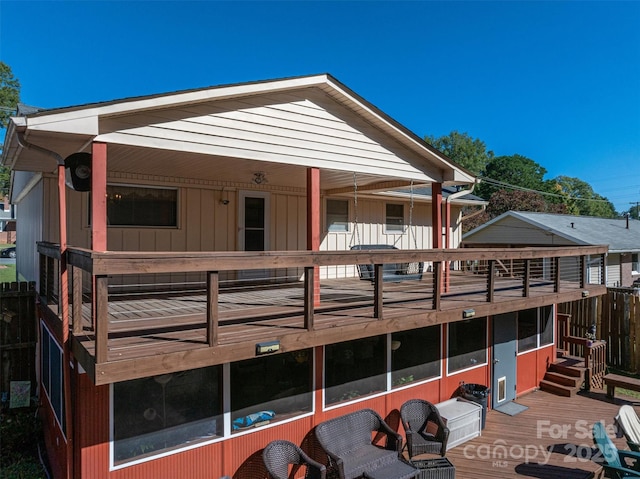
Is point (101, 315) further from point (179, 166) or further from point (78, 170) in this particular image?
point (179, 166)

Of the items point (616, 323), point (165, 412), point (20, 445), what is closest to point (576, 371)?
point (616, 323)

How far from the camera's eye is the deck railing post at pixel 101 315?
3.03m

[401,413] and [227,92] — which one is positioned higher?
[227,92]

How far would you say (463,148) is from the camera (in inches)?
2015

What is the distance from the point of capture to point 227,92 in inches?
202

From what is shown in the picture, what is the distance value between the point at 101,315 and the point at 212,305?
91 centimetres

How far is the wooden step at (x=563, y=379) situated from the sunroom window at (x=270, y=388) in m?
7.29

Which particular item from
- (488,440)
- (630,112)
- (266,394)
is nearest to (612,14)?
(488,440)

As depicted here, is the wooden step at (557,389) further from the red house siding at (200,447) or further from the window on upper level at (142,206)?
the window on upper level at (142,206)

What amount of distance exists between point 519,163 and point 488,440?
53919 millimetres

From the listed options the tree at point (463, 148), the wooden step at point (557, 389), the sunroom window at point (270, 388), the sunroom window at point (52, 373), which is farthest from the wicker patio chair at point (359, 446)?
the tree at point (463, 148)

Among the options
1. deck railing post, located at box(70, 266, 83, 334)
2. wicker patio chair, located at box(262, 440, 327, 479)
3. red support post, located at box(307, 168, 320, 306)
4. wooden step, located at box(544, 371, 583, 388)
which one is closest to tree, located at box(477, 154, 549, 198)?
wooden step, located at box(544, 371, 583, 388)

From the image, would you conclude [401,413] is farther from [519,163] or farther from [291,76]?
[519,163]

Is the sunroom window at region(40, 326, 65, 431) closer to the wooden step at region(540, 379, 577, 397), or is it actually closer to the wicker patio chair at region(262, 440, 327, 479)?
the wicker patio chair at region(262, 440, 327, 479)
